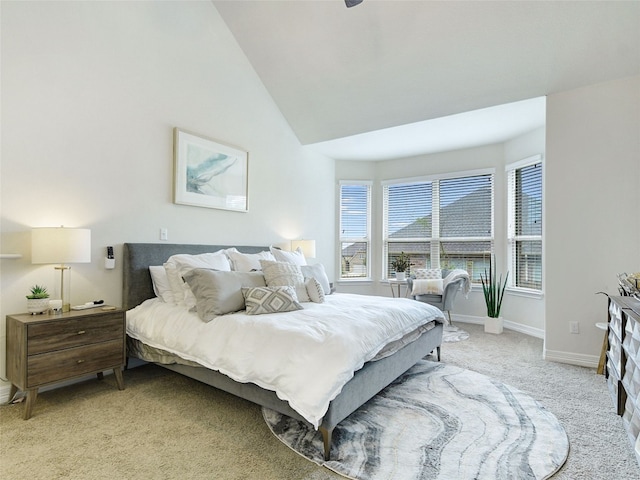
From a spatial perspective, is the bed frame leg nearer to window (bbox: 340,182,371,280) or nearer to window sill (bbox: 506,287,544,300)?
window sill (bbox: 506,287,544,300)

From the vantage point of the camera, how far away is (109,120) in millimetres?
3004

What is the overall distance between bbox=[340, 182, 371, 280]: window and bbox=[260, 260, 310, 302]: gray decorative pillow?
3.16 m

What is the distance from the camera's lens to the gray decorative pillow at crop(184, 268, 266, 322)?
2.53 metres

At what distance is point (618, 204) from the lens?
3248mm

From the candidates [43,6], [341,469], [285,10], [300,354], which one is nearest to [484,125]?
[285,10]

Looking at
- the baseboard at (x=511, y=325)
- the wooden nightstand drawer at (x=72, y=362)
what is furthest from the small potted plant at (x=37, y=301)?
the baseboard at (x=511, y=325)

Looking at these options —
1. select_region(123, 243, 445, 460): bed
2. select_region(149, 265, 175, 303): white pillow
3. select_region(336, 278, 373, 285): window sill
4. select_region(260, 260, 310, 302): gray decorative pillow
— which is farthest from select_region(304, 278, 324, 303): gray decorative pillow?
select_region(336, 278, 373, 285): window sill

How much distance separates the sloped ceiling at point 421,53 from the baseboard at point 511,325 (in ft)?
8.86

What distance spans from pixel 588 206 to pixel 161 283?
4.05 metres

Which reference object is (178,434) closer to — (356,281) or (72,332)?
(72,332)

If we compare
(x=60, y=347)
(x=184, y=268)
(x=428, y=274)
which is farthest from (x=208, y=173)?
(x=428, y=274)

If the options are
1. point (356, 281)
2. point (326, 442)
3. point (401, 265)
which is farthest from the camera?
point (356, 281)

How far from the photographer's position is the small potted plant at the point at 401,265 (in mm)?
5574

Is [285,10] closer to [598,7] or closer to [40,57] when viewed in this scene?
[40,57]
